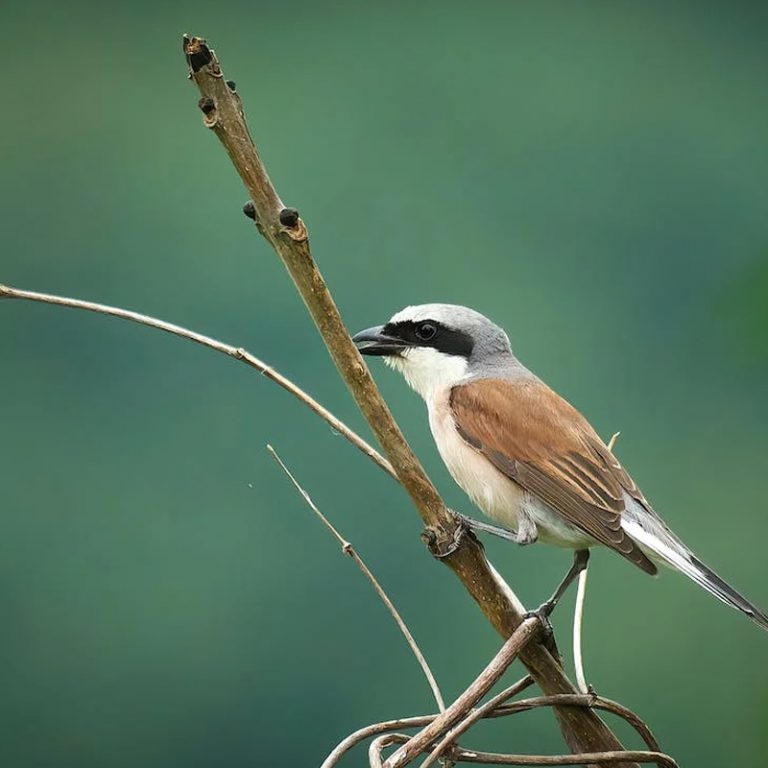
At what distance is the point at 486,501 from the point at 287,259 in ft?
2.55

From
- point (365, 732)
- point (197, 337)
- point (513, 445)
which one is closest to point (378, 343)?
point (513, 445)

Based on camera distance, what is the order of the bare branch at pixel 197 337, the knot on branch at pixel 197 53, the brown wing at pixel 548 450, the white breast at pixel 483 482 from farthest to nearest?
the white breast at pixel 483 482 → the brown wing at pixel 548 450 → the bare branch at pixel 197 337 → the knot on branch at pixel 197 53

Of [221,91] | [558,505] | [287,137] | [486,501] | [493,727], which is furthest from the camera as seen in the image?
[287,137]

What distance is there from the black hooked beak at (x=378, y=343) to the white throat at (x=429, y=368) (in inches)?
0.6

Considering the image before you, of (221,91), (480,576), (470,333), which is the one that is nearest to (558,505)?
(470,333)

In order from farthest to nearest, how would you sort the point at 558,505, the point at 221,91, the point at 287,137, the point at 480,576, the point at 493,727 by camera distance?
the point at 287,137, the point at 493,727, the point at 558,505, the point at 480,576, the point at 221,91

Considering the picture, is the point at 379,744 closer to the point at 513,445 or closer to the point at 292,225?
the point at 292,225

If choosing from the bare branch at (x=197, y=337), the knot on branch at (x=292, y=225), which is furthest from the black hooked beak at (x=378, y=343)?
the knot on branch at (x=292, y=225)

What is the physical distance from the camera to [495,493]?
1.50 m

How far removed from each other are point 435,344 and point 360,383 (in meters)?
0.71

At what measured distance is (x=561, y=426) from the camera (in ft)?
4.95

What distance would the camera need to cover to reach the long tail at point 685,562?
109cm

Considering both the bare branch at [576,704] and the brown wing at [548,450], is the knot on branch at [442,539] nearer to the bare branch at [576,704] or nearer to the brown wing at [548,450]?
the bare branch at [576,704]

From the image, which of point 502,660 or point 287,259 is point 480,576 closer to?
point 502,660
